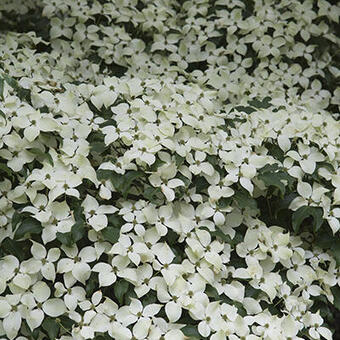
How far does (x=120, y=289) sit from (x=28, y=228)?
354 mm

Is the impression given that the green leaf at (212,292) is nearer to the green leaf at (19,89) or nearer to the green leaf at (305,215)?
the green leaf at (305,215)

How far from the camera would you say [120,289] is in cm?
194

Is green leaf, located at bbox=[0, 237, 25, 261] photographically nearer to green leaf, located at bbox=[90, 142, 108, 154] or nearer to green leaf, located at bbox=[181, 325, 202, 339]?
green leaf, located at bbox=[90, 142, 108, 154]

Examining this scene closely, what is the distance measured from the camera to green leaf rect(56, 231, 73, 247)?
1.95 metres

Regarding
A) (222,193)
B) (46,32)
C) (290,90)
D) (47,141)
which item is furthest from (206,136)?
(46,32)

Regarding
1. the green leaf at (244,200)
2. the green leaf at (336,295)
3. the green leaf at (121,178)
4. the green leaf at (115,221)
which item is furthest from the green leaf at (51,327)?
the green leaf at (336,295)

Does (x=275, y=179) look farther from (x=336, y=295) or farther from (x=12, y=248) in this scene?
(x=12, y=248)

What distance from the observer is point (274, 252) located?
7.11 ft

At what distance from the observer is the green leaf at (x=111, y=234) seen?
1978 millimetres

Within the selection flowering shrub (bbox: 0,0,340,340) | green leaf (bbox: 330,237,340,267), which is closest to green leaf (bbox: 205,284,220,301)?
flowering shrub (bbox: 0,0,340,340)

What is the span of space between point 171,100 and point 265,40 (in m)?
0.89

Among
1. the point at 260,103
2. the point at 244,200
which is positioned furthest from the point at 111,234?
the point at 260,103

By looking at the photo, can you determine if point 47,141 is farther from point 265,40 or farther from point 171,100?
point 265,40

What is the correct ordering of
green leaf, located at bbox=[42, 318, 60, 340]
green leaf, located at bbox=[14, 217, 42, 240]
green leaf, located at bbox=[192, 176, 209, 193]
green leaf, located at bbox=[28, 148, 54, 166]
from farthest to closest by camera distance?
green leaf, located at bbox=[192, 176, 209, 193], green leaf, located at bbox=[28, 148, 54, 166], green leaf, located at bbox=[14, 217, 42, 240], green leaf, located at bbox=[42, 318, 60, 340]
